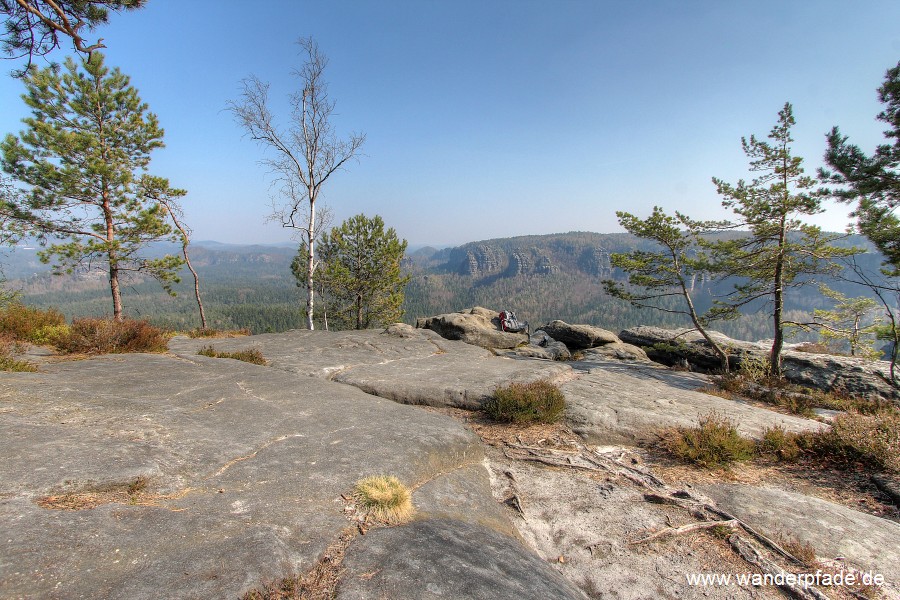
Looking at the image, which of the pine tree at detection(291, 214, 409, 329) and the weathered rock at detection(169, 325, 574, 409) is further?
the pine tree at detection(291, 214, 409, 329)

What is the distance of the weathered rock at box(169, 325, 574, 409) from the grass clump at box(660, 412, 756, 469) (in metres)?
3.78

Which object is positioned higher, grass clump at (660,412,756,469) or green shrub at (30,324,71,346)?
green shrub at (30,324,71,346)

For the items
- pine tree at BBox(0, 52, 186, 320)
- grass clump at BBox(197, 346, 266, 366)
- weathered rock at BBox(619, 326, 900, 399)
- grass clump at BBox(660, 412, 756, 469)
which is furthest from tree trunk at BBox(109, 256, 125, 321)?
weathered rock at BBox(619, 326, 900, 399)

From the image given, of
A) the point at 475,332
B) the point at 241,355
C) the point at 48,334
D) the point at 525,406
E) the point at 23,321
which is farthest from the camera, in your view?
the point at 475,332

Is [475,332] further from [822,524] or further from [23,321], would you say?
[23,321]

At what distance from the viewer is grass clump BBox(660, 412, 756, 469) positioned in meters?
6.46

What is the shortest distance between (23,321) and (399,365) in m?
11.7

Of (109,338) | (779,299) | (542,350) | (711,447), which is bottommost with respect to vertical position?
(542,350)

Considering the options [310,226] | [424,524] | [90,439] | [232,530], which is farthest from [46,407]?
[310,226]

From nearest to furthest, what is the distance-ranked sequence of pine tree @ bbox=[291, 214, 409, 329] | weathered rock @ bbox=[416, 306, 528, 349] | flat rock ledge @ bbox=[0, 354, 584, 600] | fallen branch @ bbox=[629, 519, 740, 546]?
1. flat rock ledge @ bbox=[0, 354, 584, 600]
2. fallen branch @ bbox=[629, 519, 740, 546]
3. weathered rock @ bbox=[416, 306, 528, 349]
4. pine tree @ bbox=[291, 214, 409, 329]

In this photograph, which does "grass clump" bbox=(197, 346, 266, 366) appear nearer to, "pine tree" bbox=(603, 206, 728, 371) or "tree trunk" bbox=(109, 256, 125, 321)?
"tree trunk" bbox=(109, 256, 125, 321)

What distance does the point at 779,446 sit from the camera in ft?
23.1

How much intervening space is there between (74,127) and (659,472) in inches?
1075

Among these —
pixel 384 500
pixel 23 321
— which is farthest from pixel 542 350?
pixel 23 321
